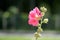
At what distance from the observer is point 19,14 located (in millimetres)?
8273

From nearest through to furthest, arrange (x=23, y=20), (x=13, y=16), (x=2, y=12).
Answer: (x=23, y=20) → (x=13, y=16) → (x=2, y=12)

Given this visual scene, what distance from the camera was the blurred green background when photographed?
25.1ft

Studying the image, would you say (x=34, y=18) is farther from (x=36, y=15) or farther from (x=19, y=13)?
(x=19, y=13)

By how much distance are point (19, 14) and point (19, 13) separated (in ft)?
0.60

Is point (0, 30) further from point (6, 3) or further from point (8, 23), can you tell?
point (6, 3)

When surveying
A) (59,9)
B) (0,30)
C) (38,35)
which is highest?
(59,9)

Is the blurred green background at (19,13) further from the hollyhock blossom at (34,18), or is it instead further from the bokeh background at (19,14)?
the hollyhock blossom at (34,18)

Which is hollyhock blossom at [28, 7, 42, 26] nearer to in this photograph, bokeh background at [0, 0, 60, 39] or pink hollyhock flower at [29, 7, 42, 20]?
pink hollyhock flower at [29, 7, 42, 20]

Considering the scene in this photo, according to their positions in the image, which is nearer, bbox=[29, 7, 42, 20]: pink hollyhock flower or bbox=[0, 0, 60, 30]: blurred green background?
bbox=[29, 7, 42, 20]: pink hollyhock flower

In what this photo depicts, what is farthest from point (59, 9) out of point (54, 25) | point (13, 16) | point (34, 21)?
point (34, 21)

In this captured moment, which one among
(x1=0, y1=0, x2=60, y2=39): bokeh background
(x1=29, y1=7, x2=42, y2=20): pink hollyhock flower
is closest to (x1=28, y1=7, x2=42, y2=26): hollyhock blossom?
(x1=29, y1=7, x2=42, y2=20): pink hollyhock flower

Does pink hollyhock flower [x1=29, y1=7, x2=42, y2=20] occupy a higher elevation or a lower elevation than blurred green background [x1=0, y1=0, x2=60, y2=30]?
lower

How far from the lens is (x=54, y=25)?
768 centimetres

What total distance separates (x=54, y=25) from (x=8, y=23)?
51.4 inches
